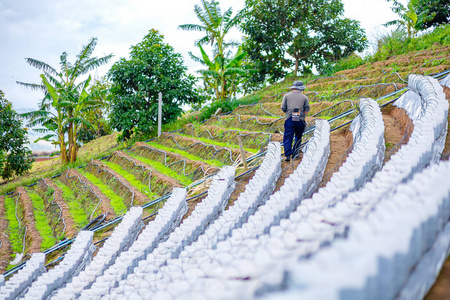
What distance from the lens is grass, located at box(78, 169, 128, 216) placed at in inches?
219

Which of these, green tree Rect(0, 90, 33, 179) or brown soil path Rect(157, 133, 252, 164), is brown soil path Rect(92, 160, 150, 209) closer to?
brown soil path Rect(157, 133, 252, 164)

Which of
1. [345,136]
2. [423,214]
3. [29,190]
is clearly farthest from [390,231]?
[29,190]

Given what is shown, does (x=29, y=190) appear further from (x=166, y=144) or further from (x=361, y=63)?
(x=361, y=63)

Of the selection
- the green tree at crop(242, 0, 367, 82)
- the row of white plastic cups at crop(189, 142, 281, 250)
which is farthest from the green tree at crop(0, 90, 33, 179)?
the row of white plastic cups at crop(189, 142, 281, 250)

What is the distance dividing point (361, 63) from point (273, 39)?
3.08 meters

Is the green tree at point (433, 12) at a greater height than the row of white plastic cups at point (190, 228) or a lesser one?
greater

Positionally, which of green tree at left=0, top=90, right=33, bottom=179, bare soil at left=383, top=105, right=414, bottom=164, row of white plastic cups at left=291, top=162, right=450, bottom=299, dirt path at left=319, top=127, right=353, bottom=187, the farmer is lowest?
dirt path at left=319, top=127, right=353, bottom=187

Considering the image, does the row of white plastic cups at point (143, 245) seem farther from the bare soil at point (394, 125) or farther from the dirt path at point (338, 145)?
the bare soil at point (394, 125)

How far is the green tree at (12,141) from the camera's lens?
10.8m

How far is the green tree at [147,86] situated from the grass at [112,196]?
8.14ft

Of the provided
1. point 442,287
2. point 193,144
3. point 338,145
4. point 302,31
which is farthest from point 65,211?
point 302,31

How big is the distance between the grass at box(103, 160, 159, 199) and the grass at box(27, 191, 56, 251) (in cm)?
160

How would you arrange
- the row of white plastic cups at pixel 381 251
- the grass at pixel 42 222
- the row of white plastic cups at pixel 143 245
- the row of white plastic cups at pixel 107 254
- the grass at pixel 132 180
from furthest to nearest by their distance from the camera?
the grass at pixel 132 180, the grass at pixel 42 222, the row of white plastic cups at pixel 107 254, the row of white plastic cups at pixel 143 245, the row of white plastic cups at pixel 381 251

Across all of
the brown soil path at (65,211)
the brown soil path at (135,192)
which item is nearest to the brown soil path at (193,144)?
the brown soil path at (135,192)
